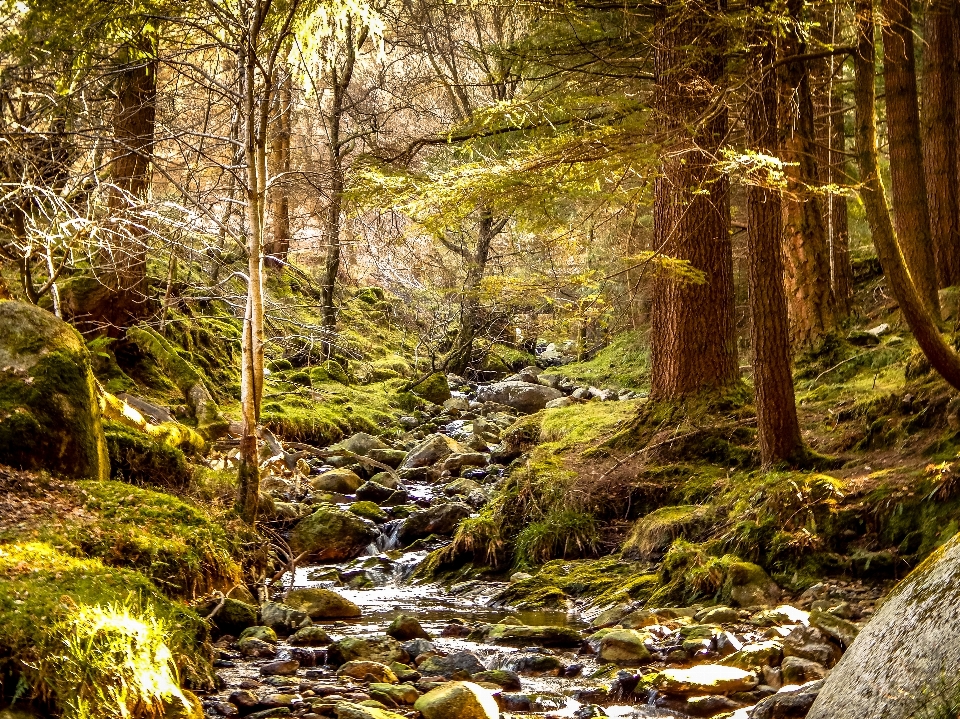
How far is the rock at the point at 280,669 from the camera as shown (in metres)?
5.09

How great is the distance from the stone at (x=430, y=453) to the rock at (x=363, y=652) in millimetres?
7030

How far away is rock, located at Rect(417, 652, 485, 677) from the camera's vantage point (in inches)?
208

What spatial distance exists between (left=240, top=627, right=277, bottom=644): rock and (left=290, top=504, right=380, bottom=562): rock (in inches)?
129

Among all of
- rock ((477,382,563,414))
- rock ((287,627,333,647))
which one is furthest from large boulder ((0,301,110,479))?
rock ((477,382,563,414))

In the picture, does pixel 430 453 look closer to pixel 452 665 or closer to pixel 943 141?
pixel 452 665

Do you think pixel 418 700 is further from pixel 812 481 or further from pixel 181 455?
pixel 181 455

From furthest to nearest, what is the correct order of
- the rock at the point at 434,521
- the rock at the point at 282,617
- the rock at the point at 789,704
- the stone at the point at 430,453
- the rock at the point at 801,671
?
the stone at the point at 430,453 → the rock at the point at 434,521 → the rock at the point at 282,617 → the rock at the point at 801,671 → the rock at the point at 789,704

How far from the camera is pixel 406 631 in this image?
6270 millimetres

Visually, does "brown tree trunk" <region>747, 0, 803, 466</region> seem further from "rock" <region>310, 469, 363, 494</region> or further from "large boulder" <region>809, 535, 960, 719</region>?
"rock" <region>310, 469, 363, 494</region>

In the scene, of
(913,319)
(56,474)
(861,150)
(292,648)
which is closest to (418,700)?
(292,648)

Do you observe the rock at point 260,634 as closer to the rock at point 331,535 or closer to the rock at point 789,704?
the rock at point 789,704

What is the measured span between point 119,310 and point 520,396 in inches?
335

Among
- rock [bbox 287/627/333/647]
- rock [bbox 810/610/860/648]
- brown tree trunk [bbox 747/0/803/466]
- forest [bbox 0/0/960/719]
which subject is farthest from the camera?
brown tree trunk [bbox 747/0/803/466]

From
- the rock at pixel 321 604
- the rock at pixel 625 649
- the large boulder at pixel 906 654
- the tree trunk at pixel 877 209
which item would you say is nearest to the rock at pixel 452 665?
the rock at pixel 625 649
